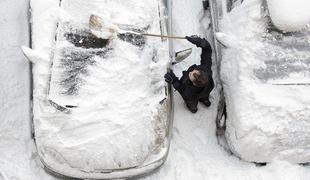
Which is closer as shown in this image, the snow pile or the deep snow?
the snow pile

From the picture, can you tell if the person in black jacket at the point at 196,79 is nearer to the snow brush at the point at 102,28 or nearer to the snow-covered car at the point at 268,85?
the snow-covered car at the point at 268,85

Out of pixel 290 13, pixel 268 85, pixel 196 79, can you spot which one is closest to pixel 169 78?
pixel 196 79

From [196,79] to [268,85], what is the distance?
0.83m

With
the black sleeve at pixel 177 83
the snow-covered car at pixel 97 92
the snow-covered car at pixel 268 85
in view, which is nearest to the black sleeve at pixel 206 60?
the snow-covered car at pixel 268 85

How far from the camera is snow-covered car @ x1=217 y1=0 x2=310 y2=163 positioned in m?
5.58

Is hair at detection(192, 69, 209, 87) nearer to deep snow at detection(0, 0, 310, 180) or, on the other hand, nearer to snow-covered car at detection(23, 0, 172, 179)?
snow-covered car at detection(23, 0, 172, 179)

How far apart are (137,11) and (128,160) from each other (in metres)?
1.74

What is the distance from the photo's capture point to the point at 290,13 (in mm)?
5520

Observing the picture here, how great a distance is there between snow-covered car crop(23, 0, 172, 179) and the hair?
394 millimetres

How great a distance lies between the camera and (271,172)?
5.90m

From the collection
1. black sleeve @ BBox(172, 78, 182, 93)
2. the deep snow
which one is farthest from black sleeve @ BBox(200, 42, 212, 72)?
the deep snow

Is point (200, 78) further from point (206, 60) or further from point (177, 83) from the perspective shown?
point (206, 60)

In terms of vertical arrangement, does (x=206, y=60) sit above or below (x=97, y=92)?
above

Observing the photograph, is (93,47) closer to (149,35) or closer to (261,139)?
(149,35)
